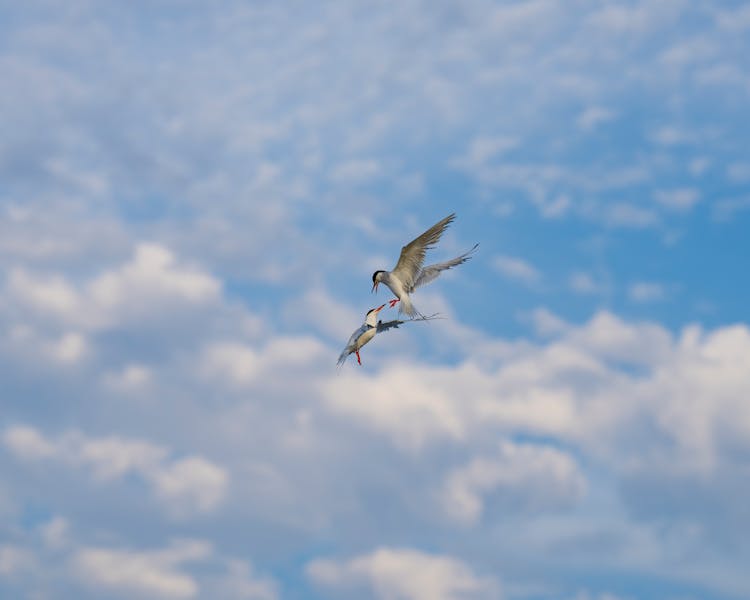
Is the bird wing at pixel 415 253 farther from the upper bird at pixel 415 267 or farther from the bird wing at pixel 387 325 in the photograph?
the bird wing at pixel 387 325

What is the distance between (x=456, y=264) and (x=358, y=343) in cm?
1354

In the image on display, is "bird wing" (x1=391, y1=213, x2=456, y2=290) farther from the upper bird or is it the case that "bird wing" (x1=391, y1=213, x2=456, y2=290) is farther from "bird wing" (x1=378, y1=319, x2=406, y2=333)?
"bird wing" (x1=378, y1=319, x2=406, y2=333)

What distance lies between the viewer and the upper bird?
60750 millimetres

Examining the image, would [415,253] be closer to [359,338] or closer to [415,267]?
[415,267]

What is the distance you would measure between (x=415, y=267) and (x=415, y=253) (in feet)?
3.27

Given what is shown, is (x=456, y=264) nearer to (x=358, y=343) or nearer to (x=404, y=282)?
(x=404, y=282)

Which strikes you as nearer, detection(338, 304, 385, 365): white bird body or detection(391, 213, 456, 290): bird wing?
detection(338, 304, 385, 365): white bird body

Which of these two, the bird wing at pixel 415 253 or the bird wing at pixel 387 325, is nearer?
the bird wing at pixel 387 325

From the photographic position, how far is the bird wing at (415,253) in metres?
61.1

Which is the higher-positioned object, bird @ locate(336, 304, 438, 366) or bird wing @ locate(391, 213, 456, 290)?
bird wing @ locate(391, 213, 456, 290)

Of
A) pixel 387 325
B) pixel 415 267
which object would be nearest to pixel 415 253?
pixel 415 267

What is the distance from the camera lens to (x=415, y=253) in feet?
202

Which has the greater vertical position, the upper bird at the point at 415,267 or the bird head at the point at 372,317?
the upper bird at the point at 415,267

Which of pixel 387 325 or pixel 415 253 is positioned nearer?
pixel 387 325
